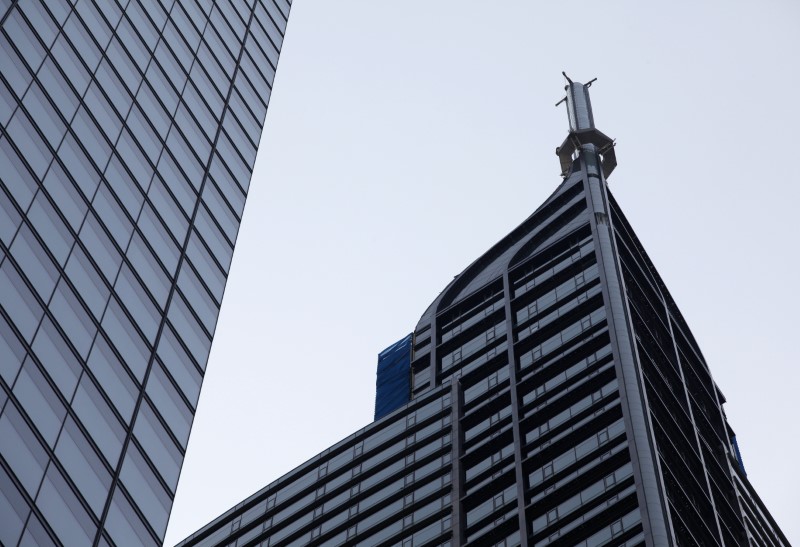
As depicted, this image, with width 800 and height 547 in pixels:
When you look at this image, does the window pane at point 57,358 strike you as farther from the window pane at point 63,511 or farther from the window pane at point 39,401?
the window pane at point 63,511

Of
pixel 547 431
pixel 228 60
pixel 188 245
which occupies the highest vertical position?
pixel 547 431

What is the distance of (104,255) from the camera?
136 feet

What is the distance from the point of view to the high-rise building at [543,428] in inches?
3602

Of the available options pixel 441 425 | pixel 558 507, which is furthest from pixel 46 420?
pixel 441 425

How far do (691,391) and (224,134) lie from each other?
83952 millimetres

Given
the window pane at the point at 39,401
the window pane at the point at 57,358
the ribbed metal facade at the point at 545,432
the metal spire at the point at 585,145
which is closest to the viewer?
the window pane at the point at 39,401

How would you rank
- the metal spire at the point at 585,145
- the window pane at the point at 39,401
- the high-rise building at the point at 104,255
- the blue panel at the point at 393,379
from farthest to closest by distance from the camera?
1. the metal spire at the point at 585,145
2. the blue panel at the point at 393,379
3. the high-rise building at the point at 104,255
4. the window pane at the point at 39,401

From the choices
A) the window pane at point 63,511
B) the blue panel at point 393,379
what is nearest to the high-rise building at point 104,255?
the window pane at point 63,511

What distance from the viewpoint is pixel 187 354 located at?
1734 inches

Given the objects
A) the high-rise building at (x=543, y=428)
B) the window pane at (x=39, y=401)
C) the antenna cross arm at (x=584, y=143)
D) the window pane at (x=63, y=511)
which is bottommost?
the window pane at (x=63, y=511)

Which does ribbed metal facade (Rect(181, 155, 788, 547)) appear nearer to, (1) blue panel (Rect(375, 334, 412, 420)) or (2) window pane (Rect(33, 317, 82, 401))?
(1) blue panel (Rect(375, 334, 412, 420))

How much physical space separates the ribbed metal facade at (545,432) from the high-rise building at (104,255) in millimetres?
43544

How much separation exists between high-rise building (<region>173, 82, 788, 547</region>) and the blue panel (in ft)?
0.51

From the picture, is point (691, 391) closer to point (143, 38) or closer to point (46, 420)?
point (143, 38)
